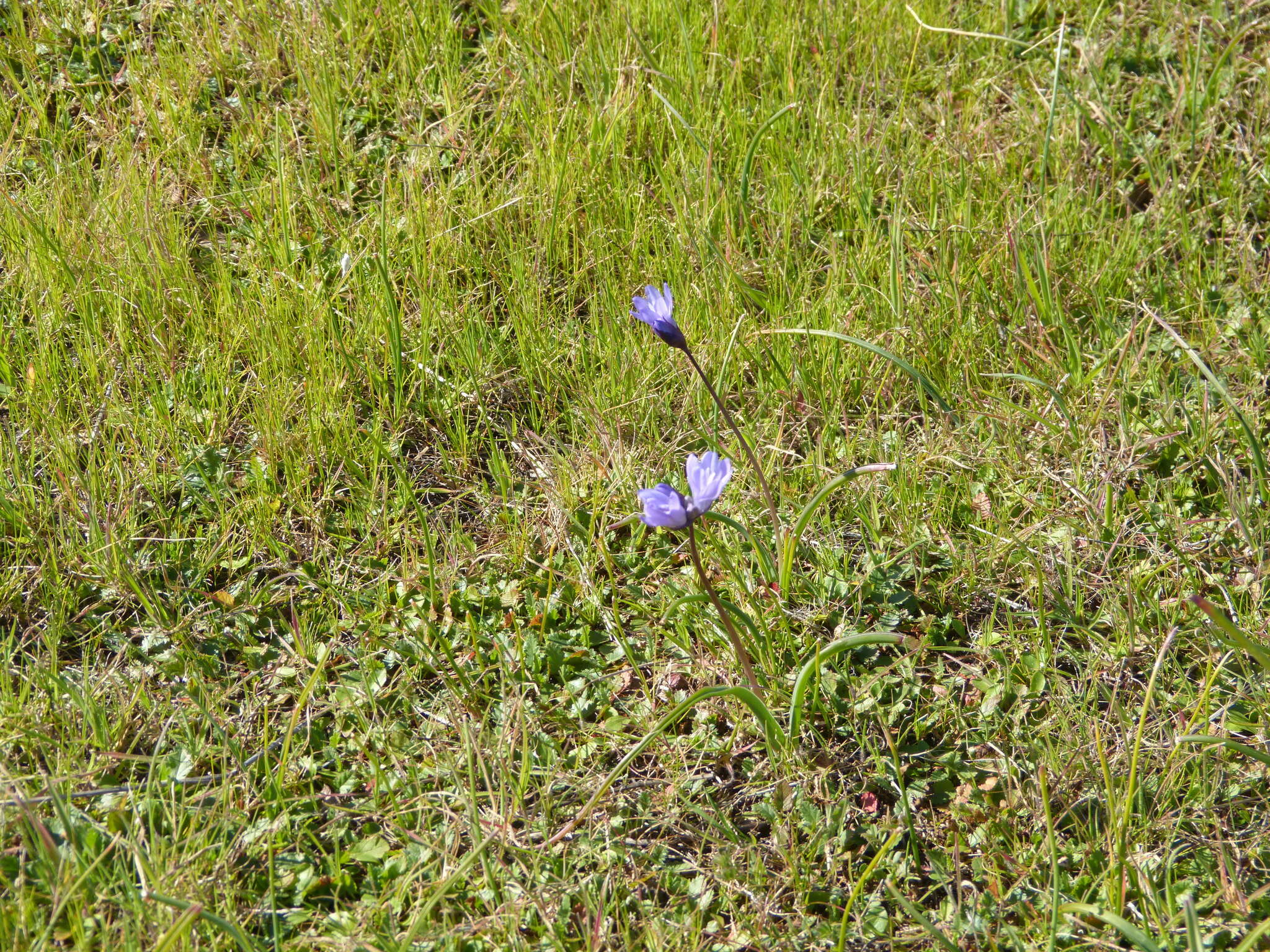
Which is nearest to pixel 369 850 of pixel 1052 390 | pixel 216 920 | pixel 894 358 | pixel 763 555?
pixel 216 920

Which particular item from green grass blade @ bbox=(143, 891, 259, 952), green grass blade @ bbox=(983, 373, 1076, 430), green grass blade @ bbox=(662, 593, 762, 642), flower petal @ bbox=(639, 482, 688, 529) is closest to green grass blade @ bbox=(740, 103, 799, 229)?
green grass blade @ bbox=(983, 373, 1076, 430)

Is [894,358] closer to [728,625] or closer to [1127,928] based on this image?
[728,625]

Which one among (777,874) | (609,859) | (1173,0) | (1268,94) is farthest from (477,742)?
(1173,0)

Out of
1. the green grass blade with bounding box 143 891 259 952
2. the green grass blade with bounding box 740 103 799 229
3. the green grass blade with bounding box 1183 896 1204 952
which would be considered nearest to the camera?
the green grass blade with bounding box 1183 896 1204 952

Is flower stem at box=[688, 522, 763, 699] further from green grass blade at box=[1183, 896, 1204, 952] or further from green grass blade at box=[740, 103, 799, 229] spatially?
green grass blade at box=[740, 103, 799, 229]

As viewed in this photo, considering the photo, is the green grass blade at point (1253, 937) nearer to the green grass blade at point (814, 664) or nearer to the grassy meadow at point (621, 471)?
the grassy meadow at point (621, 471)

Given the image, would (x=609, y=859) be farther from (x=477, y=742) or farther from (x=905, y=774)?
(x=905, y=774)

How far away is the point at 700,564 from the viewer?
1.91 meters

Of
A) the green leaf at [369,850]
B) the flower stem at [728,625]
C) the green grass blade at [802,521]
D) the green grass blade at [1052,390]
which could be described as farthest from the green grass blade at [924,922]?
the green grass blade at [1052,390]

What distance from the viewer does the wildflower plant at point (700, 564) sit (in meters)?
1.66

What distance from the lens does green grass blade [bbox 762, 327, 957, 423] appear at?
2.05 m

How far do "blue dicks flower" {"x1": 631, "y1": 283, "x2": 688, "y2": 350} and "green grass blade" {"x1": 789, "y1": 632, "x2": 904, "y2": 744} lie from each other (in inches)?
22.5

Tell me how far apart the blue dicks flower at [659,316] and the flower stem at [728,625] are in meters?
0.35

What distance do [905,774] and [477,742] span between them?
806 millimetres
